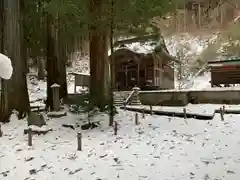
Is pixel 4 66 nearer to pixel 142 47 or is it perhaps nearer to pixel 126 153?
pixel 126 153

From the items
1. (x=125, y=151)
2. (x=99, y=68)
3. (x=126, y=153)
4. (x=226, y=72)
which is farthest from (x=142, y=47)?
(x=126, y=153)

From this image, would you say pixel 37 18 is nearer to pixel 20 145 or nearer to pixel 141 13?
pixel 141 13

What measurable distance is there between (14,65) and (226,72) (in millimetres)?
16757

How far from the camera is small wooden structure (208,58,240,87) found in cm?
2305

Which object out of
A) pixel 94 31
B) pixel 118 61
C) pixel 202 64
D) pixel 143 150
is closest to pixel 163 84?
pixel 118 61

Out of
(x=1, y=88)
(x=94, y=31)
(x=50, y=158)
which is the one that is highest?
(x=94, y=31)

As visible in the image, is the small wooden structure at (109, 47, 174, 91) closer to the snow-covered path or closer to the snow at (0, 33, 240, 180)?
the snow at (0, 33, 240, 180)

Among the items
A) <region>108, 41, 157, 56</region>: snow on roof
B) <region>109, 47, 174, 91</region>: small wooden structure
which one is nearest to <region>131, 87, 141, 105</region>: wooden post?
<region>109, 47, 174, 91</region>: small wooden structure

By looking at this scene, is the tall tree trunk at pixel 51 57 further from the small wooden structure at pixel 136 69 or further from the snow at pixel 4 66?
the small wooden structure at pixel 136 69

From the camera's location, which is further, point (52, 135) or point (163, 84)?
point (163, 84)

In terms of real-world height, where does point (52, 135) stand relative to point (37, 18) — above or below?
below

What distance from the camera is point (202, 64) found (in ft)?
130

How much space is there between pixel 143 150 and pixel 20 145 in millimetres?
3443

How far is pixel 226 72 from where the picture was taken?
23312 mm
